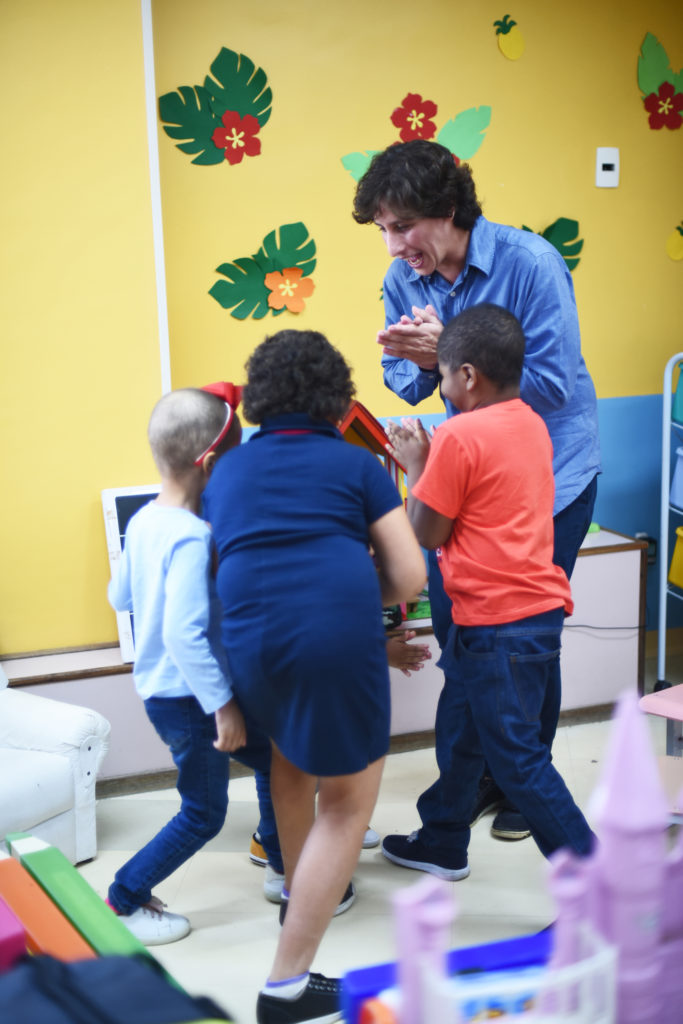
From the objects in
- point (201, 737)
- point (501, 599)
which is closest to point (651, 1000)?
point (501, 599)

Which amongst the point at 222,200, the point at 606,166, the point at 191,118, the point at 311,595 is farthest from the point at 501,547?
the point at 606,166

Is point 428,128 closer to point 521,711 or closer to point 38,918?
point 521,711

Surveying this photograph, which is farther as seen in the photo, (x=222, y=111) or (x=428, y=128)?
(x=428, y=128)

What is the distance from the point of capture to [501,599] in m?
1.70

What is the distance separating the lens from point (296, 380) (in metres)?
1.47

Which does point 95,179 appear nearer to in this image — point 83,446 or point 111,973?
point 83,446

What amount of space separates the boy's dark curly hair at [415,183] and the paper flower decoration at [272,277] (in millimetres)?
1037

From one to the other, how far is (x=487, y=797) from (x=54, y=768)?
3.45 ft

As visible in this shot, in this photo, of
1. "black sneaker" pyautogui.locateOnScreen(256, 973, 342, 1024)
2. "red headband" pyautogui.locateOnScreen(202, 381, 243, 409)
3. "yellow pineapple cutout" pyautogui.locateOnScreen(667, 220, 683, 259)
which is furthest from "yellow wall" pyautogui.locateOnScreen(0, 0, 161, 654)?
"yellow pineapple cutout" pyautogui.locateOnScreen(667, 220, 683, 259)

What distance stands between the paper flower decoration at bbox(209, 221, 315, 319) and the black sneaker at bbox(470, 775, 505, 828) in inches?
60.0

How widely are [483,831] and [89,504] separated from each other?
1.36 meters

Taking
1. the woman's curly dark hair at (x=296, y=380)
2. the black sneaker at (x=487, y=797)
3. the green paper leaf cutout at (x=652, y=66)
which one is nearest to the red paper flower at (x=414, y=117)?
the green paper leaf cutout at (x=652, y=66)

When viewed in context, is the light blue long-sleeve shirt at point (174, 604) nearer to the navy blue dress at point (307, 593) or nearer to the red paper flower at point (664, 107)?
the navy blue dress at point (307, 593)

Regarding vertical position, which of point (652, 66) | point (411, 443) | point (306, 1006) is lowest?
point (306, 1006)
